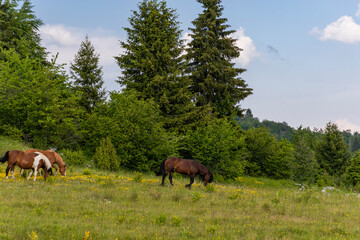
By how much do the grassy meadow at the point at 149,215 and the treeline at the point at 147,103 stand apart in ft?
37.3

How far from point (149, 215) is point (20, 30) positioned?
39.3 m

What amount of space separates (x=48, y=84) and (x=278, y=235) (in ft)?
84.5

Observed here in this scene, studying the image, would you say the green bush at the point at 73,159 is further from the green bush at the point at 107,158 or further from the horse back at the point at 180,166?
the horse back at the point at 180,166

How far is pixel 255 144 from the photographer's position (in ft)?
140

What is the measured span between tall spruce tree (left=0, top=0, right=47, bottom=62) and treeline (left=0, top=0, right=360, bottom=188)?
0.46 ft

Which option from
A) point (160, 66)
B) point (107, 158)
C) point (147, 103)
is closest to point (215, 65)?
point (160, 66)

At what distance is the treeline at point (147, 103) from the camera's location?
26.0 metres

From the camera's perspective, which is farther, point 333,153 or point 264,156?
point 333,153

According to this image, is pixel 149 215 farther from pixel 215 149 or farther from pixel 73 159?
pixel 215 149

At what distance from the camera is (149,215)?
31.3 feet

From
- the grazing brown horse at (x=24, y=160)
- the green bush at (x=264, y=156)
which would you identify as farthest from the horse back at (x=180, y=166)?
the green bush at (x=264, y=156)

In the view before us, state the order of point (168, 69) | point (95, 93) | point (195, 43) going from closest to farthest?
point (168, 69), point (195, 43), point (95, 93)

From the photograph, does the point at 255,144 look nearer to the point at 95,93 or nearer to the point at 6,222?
the point at 95,93

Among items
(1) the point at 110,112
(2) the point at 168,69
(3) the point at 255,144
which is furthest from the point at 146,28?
(3) the point at 255,144
